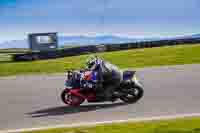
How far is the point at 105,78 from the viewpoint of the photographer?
35.3 feet

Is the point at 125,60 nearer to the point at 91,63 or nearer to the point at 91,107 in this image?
the point at 91,107

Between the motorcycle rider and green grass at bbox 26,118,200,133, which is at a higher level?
the motorcycle rider

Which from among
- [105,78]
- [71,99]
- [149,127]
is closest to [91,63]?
[105,78]

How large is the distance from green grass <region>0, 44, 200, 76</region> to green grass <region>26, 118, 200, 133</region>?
49.1ft

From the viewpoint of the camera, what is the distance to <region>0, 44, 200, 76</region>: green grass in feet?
80.3

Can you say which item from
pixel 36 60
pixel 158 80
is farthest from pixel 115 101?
pixel 36 60

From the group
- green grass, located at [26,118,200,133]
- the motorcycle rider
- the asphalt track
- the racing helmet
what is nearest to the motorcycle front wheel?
the asphalt track

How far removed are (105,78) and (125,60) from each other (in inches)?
655

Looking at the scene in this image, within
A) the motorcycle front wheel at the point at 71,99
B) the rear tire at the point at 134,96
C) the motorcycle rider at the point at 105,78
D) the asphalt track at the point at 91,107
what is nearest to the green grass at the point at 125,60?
the asphalt track at the point at 91,107

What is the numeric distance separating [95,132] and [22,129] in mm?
1974

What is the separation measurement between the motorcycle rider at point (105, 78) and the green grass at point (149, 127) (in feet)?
7.84

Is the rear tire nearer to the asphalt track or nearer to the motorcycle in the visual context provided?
the motorcycle

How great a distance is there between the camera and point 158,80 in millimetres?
15414

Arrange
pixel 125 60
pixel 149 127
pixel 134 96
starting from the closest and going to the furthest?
pixel 149 127, pixel 134 96, pixel 125 60
